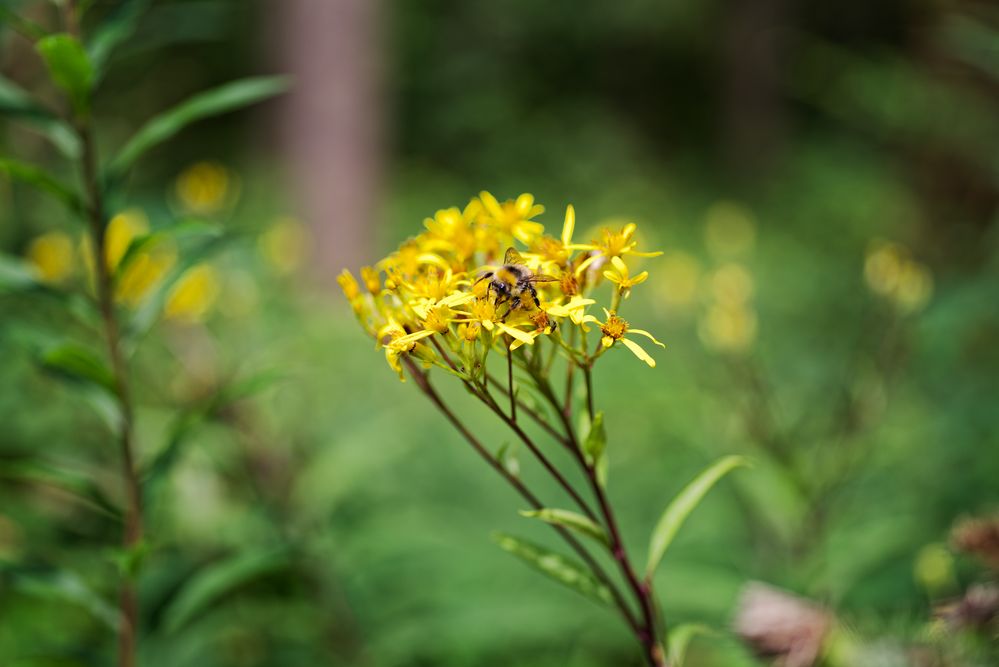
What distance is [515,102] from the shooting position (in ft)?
34.8

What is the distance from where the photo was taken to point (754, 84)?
9859 millimetres

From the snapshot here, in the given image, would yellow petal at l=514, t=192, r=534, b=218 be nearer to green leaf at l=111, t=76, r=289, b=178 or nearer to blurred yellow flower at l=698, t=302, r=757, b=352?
green leaf at l=111, t=76, r=289, b=178

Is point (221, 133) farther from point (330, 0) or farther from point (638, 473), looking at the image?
point (638, 473)

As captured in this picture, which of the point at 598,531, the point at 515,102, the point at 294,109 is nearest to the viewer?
the point at 598,531

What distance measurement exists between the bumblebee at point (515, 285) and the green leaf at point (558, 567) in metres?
0.22

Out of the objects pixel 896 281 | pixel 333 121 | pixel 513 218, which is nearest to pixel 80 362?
pixel 513 218

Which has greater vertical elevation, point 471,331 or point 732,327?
point 732,327

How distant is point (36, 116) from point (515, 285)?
2.26 feet

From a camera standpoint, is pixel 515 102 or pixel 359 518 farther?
pixel 515 102

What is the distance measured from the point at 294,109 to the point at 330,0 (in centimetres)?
69

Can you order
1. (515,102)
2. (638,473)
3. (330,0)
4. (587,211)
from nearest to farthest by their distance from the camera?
(638,473)
(330,0)
(587,211)
(515,102)

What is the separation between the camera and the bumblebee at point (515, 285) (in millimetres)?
712

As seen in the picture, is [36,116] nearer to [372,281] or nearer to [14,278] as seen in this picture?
[14,278]

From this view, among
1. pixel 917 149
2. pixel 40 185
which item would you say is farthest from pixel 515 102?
pixel 40 185
